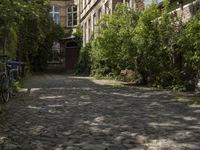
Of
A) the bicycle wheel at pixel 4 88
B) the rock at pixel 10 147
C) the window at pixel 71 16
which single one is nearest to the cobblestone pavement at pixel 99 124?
the rock at pixel 10 147

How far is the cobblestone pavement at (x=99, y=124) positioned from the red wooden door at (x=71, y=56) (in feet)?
107

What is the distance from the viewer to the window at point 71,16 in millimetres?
48469

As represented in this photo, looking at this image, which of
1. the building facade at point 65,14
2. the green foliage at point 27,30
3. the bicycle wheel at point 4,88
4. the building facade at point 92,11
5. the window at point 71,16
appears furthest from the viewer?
the window at point 71,16

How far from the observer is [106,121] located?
8625 mm

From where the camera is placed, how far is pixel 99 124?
8305 mm

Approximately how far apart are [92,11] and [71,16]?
11.6 metres

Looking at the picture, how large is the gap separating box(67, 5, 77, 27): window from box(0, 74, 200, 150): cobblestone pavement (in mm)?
36388

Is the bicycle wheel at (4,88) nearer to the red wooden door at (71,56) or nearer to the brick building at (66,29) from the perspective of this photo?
the brick building at (66,29)

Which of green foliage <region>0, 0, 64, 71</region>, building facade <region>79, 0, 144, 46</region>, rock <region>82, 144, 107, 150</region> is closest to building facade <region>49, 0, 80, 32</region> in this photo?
building facade <region>79, 0, 144, 46</region>

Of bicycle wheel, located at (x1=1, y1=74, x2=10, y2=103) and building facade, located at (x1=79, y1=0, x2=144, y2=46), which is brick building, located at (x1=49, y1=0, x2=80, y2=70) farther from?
bicycle wheel, located at (x1=1, y1=74, x2=10, y2=103)

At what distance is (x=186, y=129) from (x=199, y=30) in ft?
17.9

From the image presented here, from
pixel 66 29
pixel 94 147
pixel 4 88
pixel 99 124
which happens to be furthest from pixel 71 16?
pixel 94 147

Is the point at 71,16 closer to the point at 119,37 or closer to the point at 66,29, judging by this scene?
the point at 66,29

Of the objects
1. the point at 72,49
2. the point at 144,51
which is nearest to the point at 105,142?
the point at 144,51
